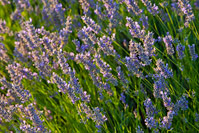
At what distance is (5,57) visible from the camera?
2844 mm

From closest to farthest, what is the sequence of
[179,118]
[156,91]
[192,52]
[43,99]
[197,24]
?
[156,91]
[192,52]
[179,118]
[197,24]
[43,99]

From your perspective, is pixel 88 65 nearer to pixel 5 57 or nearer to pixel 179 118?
pixel 179 118

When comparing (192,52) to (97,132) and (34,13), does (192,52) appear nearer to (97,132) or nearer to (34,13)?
(97,132)

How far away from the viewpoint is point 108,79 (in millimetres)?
2125

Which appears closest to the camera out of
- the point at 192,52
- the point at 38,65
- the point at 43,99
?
the point at 192,52

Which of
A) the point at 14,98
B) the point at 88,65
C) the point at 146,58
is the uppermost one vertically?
the point at 14,98

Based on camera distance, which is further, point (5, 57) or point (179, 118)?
point (5, 57)

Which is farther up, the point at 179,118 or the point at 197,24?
the point at 197,24

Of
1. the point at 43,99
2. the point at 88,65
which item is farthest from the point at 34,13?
the point at 88,65

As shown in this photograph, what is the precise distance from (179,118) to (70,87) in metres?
0.93

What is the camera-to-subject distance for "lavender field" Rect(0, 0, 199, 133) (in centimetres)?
195

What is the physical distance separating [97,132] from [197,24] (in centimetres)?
141

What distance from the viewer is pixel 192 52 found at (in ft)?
6.86

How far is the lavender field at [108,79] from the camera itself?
76.9 inches
